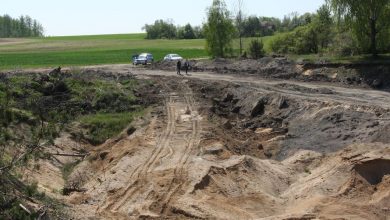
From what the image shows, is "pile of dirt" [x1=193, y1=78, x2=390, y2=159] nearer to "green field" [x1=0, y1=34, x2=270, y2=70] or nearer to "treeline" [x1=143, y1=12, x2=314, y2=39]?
"green field" [x1=0, y1=34, x2=270, y2=70]

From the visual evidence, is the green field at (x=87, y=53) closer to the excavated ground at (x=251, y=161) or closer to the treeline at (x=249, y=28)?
the treeline at (x=249, y=28)

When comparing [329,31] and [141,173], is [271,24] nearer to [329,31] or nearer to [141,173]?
[329,31]

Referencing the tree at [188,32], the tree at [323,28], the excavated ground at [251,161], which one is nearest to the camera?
the excavated ground at [251,161]

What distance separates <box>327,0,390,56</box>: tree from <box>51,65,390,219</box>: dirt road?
10.4m

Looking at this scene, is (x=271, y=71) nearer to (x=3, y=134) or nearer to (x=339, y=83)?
(x=339, y=83)

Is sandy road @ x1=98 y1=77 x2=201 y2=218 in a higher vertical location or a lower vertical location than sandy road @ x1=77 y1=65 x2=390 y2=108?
lower

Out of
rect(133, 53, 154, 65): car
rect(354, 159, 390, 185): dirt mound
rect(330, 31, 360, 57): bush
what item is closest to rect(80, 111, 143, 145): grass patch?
rect(354, 159, 390, 185): dirt mound

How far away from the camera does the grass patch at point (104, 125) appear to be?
96.9ft

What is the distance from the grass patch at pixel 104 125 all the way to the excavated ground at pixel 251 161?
1195 millimetres

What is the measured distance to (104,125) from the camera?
30.9 m

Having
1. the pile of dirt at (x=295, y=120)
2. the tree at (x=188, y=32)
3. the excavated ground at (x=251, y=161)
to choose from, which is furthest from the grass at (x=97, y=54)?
the tree at (x=188, y=32)

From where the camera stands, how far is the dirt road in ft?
57.1

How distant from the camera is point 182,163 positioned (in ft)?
70.8

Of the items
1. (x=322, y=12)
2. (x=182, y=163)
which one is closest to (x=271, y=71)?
(x=322, y=12)
